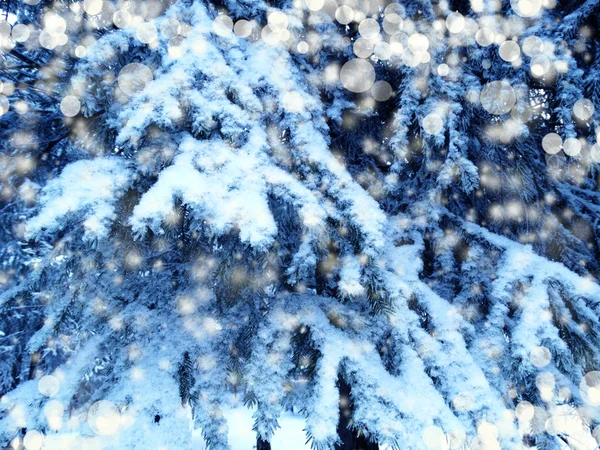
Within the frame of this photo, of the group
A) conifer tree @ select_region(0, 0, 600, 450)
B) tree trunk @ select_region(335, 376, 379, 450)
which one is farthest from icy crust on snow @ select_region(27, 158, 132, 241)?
tree trunk @ select_region(335, 376, 379, 450)

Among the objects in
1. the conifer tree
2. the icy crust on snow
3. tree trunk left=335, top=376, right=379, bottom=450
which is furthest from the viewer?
tree trunk left=335, top=376, right=379, bottom=450

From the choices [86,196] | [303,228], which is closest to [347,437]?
[303,228]

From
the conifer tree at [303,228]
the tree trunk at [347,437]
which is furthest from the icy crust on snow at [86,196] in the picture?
the tree trunk at [347,437]

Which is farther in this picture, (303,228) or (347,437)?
(347,437)

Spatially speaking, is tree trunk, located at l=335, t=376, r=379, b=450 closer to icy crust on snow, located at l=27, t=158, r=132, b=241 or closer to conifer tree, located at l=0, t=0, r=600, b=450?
conifer tree, located at l=0, t=0, r=600, b=450

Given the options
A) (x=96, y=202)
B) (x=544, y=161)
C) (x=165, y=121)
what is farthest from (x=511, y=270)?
(x=96, y=202)

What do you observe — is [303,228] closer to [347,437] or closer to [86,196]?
[86,196]

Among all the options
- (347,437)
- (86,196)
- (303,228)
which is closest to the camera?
(86,196)

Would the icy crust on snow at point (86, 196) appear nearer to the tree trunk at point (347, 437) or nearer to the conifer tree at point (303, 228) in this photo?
the conifer tree at point (303, 228)
